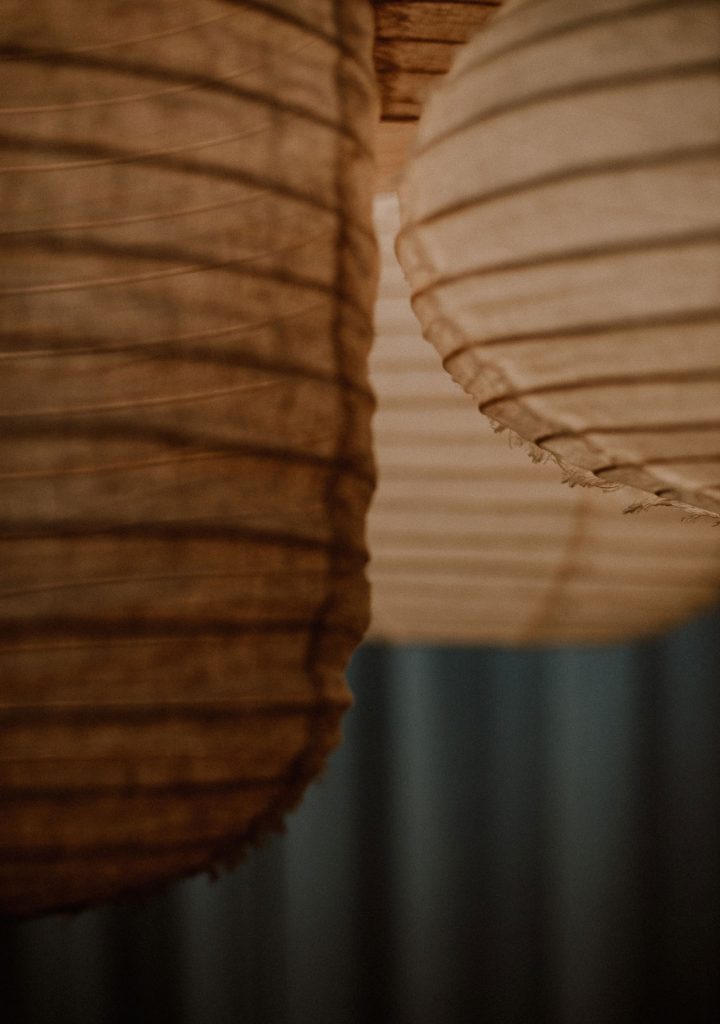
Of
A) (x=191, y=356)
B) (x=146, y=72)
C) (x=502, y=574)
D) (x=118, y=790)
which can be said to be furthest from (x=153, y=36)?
(x=502, y=574)

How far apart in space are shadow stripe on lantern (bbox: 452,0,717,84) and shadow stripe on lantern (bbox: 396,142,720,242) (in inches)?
2.4

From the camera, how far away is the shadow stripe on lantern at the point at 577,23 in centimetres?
49

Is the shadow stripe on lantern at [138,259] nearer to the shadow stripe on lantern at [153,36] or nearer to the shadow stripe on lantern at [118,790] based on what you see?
the shadow stripe on lantern at [153,36]

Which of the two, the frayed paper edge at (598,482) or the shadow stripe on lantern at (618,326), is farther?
the frayed paper edge at (598,482)

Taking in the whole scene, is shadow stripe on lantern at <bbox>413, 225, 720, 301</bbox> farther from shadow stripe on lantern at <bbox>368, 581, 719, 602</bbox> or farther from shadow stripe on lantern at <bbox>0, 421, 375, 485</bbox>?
shadow stripe on lantern at <bbox>368, 581, 719, 602</bbox>

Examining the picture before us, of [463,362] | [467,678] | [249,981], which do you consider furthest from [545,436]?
[249,981]

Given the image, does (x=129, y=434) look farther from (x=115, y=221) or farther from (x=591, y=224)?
(x=591, y=224)

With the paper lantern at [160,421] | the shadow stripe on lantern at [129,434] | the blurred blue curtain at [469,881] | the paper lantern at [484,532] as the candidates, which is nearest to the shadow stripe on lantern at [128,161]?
the paper lantern at [160,421]

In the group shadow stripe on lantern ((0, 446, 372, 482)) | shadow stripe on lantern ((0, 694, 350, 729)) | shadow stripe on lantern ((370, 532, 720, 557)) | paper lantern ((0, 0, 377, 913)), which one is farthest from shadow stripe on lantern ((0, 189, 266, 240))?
shadow stripe on lantern ((370, 532, 720, 557))

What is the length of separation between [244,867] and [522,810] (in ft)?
1.81

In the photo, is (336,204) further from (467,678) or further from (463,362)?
(467,678)

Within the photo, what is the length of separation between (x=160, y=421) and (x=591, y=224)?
0.75 ft

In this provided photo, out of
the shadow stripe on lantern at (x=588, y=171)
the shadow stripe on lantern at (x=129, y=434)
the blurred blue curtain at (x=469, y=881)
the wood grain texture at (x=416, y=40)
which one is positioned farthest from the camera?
the blurred blue curtain at (x=469, y=881)

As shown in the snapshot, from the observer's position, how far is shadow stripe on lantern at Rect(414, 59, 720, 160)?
0.47 meters
